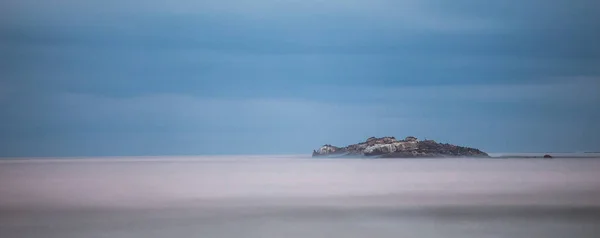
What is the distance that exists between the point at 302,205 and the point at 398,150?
9.40 m

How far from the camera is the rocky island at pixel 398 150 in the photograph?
45.8 ft

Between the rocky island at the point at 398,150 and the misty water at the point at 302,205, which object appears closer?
the misty water at the point at 302,205

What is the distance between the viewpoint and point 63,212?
6164 mm

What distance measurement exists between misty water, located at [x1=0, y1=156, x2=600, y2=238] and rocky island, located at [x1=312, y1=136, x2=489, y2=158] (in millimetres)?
3808

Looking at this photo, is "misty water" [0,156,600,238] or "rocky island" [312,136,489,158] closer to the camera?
"misty water" [0,156,600,238]

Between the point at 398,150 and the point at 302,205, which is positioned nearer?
the point at 302,205

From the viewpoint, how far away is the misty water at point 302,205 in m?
5.24

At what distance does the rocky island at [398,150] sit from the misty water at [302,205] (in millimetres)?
3808

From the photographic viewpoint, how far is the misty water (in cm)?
524

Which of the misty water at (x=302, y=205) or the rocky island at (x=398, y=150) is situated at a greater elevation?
the rocky island at (x=398, y=150)

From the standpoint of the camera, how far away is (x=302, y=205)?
660 cm

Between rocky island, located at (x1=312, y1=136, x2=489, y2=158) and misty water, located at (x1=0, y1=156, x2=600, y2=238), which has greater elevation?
rocky island, located at (x1=312, y1=136, x2=489, y2=158)

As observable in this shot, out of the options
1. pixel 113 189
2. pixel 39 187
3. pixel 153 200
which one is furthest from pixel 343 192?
pixel 39 187

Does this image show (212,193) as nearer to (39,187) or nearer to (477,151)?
(39,187)
